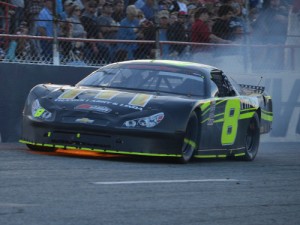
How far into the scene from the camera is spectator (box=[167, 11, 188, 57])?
617 inches

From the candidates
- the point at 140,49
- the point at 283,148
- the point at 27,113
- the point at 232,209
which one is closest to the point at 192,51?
the point at 140,49

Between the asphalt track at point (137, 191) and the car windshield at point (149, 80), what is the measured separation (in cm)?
91

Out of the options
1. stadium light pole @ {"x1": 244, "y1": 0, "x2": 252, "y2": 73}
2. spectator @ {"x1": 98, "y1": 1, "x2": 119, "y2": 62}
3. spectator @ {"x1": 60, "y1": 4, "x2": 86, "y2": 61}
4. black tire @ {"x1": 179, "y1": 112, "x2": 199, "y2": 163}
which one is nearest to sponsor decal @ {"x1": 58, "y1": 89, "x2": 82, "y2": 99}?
black tire @ {"x1": 179, "y1": 112, "x2": 199, "y2": 163}

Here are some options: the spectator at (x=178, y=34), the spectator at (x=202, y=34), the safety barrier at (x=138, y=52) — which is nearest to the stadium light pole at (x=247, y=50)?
the safety barrier at (x=138, y=52)

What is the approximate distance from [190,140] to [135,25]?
167 inches

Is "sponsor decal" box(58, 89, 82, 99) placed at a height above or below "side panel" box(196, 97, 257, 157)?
above

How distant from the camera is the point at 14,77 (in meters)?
14.0

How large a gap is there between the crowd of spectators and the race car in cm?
178

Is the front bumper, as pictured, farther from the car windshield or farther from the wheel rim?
the wheel rim

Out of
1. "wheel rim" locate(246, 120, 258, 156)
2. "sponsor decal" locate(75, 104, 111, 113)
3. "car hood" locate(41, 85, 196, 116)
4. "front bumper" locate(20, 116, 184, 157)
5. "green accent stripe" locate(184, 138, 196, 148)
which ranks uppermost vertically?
"car hood" locate(41, 85, 196, 116)

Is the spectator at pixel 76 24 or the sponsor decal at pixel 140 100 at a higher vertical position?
the spectator at pixel 76 24

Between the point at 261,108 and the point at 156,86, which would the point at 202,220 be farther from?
the point at 261,108

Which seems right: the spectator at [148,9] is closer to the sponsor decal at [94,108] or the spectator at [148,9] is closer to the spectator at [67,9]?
the spectator at [67,9]

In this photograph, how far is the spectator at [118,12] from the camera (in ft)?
48.4
